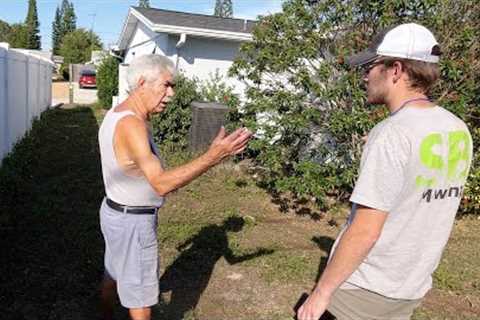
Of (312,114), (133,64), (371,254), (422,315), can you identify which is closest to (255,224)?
(312,114)

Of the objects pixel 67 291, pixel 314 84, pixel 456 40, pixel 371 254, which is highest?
pixel 456 40

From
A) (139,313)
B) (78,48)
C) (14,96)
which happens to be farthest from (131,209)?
(78,48)

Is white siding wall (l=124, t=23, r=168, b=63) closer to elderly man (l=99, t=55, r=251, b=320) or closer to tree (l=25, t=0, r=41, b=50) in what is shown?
elderly man (l=99, t=55, r=251, b=320)

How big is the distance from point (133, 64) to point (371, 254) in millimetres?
1653

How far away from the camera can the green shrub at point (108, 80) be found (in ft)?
60.0

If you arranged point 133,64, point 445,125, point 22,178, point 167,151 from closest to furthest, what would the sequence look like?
1. point 445,125
2. point 133,64
3. point 22,178
4. point 167,151

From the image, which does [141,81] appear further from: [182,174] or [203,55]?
[203,55]

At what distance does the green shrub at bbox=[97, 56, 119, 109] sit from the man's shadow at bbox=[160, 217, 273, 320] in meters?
13.6

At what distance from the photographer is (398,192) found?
1773 millimetres

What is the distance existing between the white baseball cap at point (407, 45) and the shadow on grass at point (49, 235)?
297 centimetres

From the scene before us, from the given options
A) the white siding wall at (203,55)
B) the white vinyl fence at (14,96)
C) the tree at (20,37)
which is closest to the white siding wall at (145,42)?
the white siding wall at (203,55)

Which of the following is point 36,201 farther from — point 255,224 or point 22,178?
point 255,224

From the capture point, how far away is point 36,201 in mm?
6227

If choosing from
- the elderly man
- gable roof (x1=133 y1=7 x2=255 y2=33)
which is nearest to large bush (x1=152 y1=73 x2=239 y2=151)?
gable roof (x1=133 y1=7 x2=255 y2=33)
